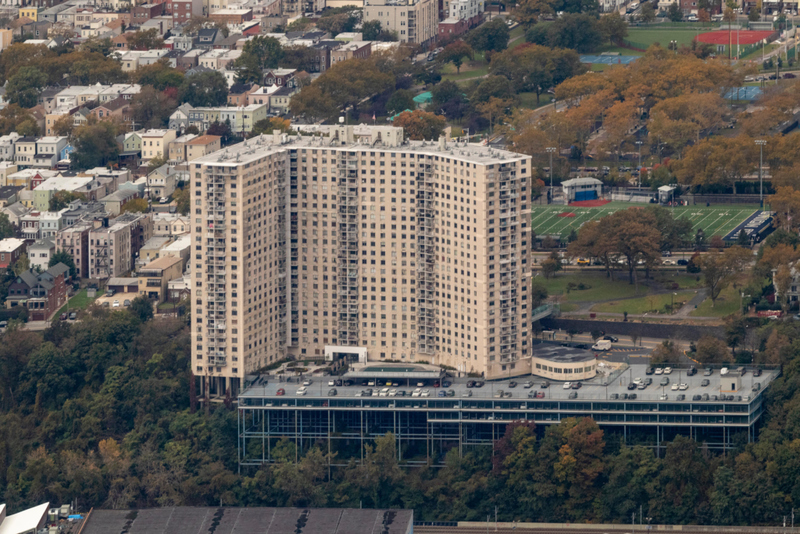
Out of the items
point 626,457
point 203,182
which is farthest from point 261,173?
point 626,457

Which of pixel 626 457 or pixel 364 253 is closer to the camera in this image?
pixel 626 457

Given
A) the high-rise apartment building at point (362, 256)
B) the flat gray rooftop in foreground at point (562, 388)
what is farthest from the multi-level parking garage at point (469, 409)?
the high-rise apartment building at point (362, 256)

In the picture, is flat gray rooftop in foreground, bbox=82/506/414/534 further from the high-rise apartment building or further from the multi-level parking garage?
the high-rise apartment building

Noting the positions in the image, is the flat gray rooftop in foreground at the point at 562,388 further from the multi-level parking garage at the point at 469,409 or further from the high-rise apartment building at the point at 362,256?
the high-rise apartment building at the point at 362,256

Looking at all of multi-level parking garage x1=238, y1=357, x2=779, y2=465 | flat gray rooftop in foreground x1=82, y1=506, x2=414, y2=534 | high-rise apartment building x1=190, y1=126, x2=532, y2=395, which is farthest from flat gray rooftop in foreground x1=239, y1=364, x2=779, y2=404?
flat gray rooftop in foreground x1=82, y1=506, x2=414, y2=534

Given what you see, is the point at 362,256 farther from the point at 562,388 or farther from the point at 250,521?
the point at 250,521

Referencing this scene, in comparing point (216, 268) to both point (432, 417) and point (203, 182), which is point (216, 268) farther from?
point (432, 417)

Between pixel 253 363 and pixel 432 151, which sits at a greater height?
pixel 432 151
